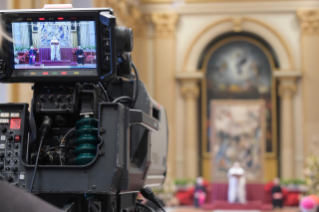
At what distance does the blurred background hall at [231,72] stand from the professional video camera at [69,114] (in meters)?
16.9

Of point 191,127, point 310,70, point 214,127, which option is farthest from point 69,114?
point 310,70

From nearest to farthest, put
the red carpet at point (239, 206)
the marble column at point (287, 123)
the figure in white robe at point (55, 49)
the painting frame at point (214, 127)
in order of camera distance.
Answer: the figure in white robe at point (55, 49), the red carpet at point (239, 206), the painting frame at point (214, 127), the marble column at point (287, 123)

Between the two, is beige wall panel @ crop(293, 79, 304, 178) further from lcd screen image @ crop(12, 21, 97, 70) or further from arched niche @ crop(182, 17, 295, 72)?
lcd screen image @ crop(12, 21, 97, 70)

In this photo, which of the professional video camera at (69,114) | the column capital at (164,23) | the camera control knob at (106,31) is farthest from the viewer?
the column capital at (164,23)

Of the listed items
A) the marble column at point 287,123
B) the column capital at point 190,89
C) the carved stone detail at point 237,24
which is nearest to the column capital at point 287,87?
the marble column at point 287,123

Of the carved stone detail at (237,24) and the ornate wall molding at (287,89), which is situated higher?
the carved stone detail at (237,24)

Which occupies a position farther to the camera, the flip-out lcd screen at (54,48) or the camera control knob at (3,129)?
the flip-out lcd screen at (54,48)

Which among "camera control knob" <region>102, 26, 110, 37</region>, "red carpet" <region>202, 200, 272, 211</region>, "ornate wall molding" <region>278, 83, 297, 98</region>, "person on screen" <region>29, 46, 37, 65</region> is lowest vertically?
"red carpet" <region>202, 200, 272, 211</region>

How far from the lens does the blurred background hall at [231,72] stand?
20172 millimetres

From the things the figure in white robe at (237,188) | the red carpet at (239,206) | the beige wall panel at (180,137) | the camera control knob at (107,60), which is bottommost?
the red carpet at (239,206)

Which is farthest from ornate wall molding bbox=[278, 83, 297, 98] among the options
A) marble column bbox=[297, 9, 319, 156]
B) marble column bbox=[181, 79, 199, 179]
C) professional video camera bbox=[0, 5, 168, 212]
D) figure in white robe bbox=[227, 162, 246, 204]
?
professional video camera bbox=[0, 5, 168, 212]

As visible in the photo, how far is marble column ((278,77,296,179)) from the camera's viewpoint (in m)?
20.0

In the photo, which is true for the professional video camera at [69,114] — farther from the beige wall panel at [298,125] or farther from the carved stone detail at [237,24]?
the carved stone detail at [237,24]

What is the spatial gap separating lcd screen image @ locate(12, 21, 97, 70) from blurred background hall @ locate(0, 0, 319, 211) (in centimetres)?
1687
